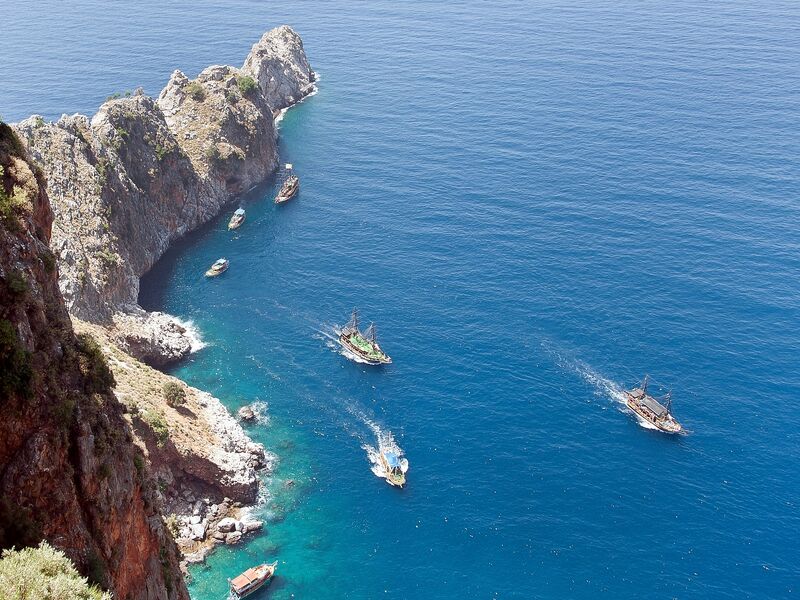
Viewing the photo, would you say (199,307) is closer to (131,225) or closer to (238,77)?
(131,225)

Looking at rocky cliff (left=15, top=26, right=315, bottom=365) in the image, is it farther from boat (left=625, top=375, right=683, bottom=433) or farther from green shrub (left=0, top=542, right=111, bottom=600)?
green shrub (left=0, top=542, right=111, bottom=600)

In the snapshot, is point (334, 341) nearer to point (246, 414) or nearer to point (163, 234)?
point (246, 414)

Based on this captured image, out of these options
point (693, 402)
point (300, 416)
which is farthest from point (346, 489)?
point (693, 402)

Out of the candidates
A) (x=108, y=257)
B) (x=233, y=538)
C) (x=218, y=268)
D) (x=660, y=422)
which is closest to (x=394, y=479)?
(x=233, y=538)

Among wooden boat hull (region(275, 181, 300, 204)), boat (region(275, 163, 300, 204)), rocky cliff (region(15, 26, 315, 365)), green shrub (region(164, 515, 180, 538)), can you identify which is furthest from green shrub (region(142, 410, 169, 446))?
boat (region(275, 163, 300, 204))

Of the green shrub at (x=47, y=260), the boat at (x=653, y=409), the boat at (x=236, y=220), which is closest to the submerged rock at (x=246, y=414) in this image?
the boat at (x=653, y=409)

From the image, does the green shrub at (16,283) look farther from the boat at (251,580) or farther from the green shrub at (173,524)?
the boat at (251,580)
